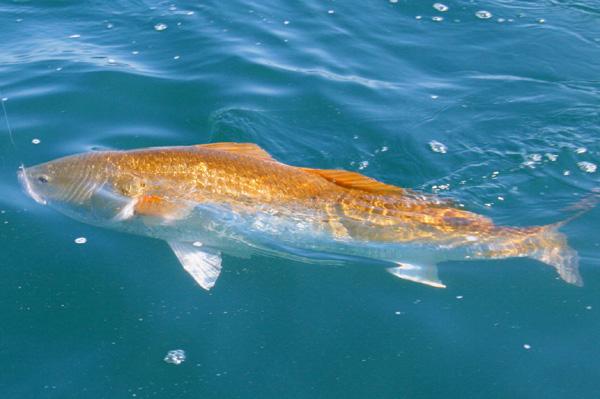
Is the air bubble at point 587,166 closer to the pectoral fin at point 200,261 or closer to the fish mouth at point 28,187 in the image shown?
the pectoral fin at point 200,261

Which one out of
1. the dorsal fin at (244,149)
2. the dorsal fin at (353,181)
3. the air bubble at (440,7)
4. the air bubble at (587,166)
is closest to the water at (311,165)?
the air bubble at (587,166)

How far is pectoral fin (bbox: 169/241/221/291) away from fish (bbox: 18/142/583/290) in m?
0.01

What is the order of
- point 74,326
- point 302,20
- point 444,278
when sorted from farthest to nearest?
point 302,20
point 444,278
point 74,326

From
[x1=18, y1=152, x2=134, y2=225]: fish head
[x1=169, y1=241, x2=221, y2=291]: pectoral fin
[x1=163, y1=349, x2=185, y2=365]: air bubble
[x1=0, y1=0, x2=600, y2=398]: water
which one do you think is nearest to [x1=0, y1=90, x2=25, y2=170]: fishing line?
[x1=0, y1=0, x2=600, y2=398]: water

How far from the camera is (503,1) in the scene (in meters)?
10.4

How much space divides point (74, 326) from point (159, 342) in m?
0.57

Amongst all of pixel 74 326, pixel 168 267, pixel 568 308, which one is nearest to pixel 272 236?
pixel 168 267

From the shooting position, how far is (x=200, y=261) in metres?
4.96

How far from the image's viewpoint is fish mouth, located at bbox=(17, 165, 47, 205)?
5.54 meters

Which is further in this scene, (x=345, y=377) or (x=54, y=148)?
(x=54, y=148)

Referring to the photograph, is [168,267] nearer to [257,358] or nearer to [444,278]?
[257,358]

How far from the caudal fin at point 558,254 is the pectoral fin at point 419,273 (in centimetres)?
75

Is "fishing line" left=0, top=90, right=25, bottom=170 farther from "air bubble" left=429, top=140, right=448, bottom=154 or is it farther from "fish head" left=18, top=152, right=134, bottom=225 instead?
"air bubble" left=429, top=140, right=448, bottom=154

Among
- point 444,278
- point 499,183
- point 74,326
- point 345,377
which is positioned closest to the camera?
point 345,377
